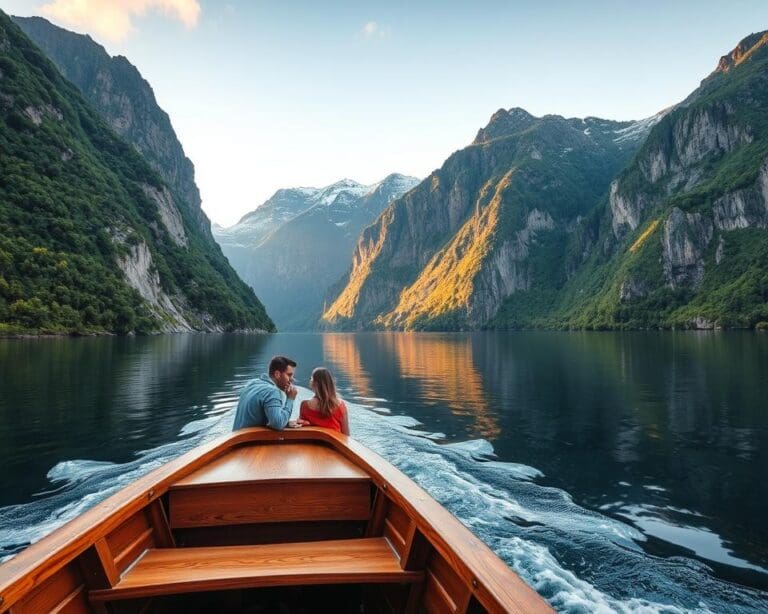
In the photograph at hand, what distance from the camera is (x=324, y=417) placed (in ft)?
29.3

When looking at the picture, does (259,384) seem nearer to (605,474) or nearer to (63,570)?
(63,570)

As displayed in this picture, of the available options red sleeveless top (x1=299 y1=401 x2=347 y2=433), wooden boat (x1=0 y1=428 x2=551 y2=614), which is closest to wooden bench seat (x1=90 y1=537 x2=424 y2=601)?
wooden boat (x1=0 y1=428 x2=551 y2=614)

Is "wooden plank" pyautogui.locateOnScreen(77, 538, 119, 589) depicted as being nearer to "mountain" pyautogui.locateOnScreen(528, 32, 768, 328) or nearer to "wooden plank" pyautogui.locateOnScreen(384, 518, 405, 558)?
"wooden plank" pyautogui.locateOnScreen(384, 518, 405, 558)

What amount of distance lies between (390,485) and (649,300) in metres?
171

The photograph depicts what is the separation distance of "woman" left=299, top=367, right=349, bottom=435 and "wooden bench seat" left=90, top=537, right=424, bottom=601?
4.01 meters

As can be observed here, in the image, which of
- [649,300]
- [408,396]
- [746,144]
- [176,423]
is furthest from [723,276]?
[176,423]

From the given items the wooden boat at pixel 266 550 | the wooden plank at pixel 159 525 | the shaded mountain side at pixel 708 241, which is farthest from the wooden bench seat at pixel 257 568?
the shaded mountain side at pixel 708 241

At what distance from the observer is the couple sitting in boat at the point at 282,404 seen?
27.2 ft

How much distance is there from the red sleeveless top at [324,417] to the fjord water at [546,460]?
2.69 m

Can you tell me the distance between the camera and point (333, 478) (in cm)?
566

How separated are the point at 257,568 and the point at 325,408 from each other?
460 cm

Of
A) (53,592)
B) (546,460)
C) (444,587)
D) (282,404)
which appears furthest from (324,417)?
(546,460)

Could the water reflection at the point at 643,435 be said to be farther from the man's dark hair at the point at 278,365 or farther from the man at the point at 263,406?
the man's dark hair at the point at 278,365

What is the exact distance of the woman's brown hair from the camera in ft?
29.1
